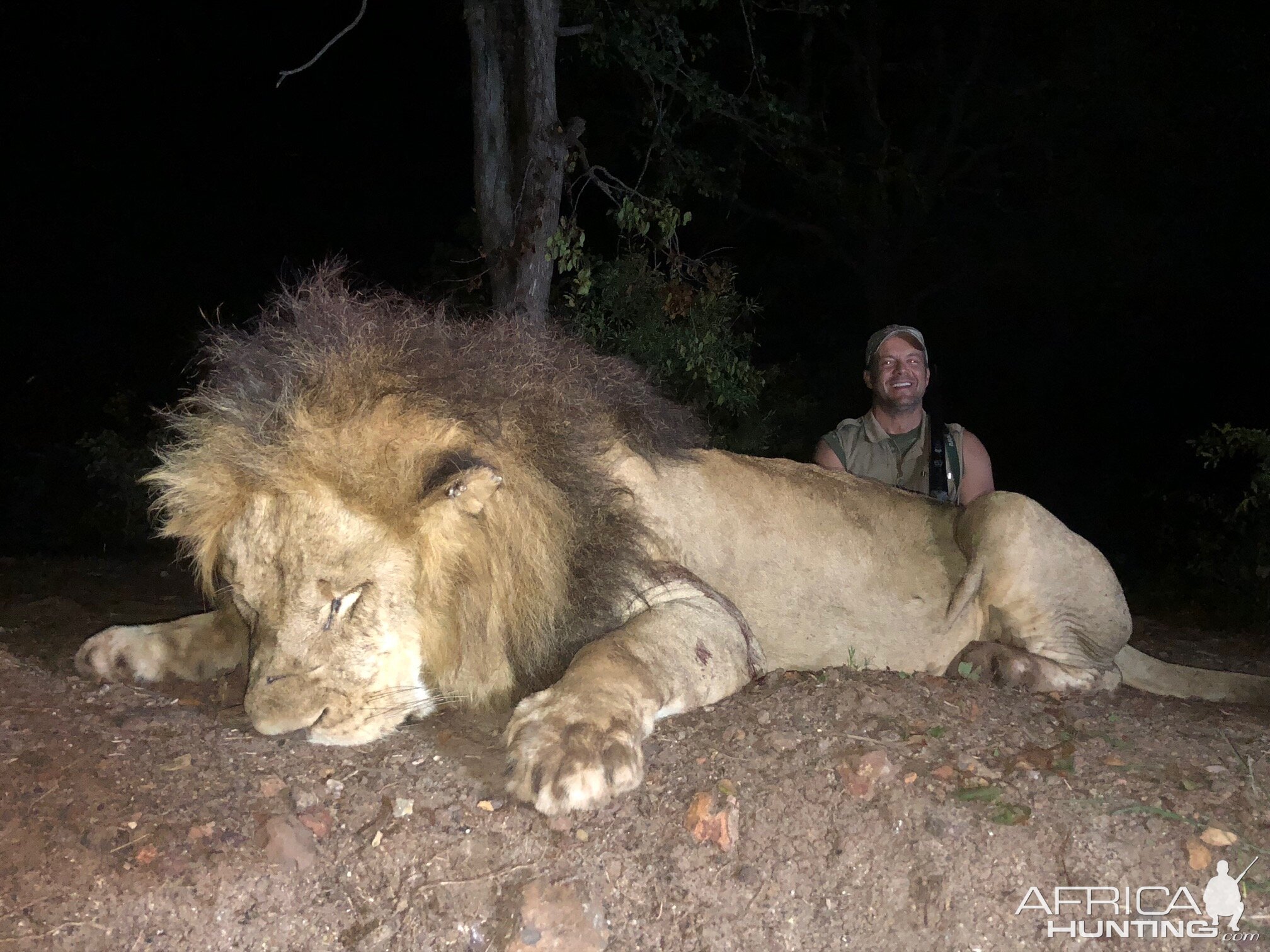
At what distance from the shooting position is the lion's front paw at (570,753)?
1965 mm

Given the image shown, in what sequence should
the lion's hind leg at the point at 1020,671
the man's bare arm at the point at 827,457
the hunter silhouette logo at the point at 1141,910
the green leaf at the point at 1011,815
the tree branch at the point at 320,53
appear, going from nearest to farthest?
the hunter silhouette logo at the point at 1141,910 < the green leaf at the point at 1011,815 < the lion's hind leg at the point at 1020,671 < the man's bare arm at the point at 827,457 < the tree branch at the point at 320,53

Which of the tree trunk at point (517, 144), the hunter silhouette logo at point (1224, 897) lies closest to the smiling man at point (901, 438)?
the tree trunk at point (517, 144)

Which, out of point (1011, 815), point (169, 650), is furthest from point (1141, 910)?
point (169, 650)

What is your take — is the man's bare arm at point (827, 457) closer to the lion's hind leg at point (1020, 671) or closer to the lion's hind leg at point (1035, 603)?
the lion's hind leg at point (1035, 603)

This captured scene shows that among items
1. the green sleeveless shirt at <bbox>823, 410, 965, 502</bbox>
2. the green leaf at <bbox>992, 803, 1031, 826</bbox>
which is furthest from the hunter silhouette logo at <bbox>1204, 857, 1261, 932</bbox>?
the green sleeveless shirt at <bbox>823, 410, 965, 502</bbox>

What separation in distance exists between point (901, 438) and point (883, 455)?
0.44 ft

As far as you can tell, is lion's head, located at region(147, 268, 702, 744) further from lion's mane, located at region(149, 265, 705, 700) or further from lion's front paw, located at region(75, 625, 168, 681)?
lion's front paw, located at region(75, 625, 168, 681)

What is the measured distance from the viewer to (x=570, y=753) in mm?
2002

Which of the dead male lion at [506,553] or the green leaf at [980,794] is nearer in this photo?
the green leaf at [980,794]

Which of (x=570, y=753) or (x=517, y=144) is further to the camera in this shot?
(x=517, y=144)

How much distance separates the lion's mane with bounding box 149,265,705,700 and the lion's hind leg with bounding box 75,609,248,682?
486 millimetres

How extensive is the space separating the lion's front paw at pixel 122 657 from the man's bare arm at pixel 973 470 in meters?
3.28

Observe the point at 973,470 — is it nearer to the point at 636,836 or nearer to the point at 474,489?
the point at 474,489

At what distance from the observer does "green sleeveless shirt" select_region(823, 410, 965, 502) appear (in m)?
4.68
